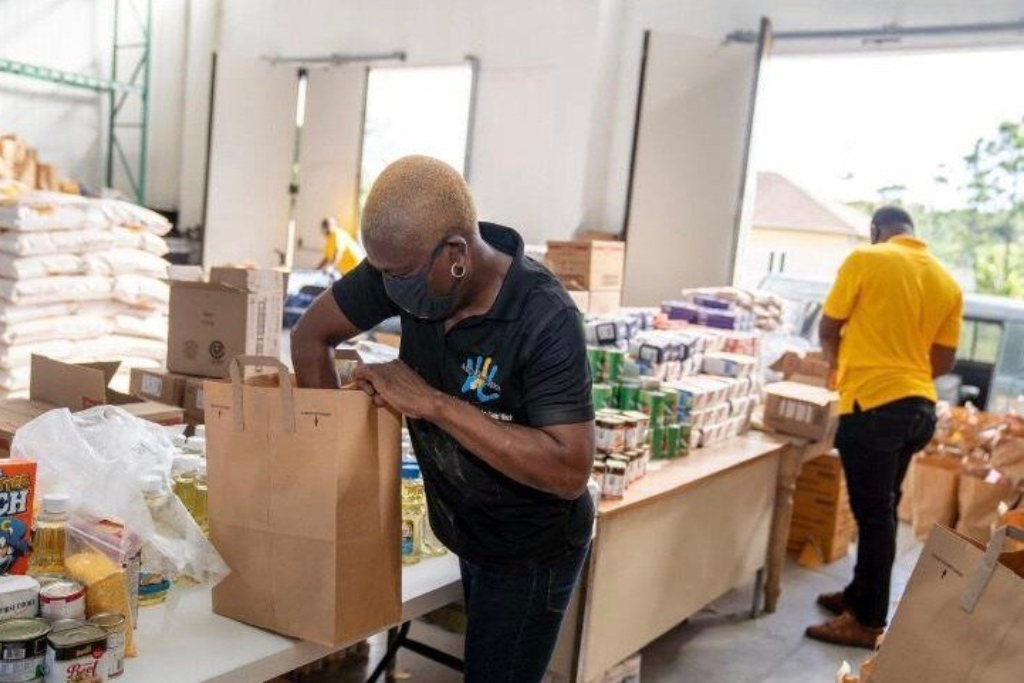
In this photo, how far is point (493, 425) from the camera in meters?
1.40

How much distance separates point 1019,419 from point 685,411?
7.89 ft

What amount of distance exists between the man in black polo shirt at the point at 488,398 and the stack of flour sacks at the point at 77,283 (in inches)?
131

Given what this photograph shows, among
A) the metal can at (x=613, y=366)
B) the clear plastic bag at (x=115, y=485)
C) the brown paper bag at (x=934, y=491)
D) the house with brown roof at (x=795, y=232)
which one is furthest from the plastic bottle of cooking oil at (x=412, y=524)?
the house with brown roof at (x=795, y=232)

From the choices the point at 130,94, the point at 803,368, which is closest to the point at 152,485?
the point at 803,368

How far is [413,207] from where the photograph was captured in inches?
52.7

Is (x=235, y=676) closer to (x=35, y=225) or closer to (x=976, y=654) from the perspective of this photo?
(x=976, y=654)

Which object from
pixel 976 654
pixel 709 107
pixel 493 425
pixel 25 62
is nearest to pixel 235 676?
pixel 493 425

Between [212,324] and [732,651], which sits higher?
[212,324]

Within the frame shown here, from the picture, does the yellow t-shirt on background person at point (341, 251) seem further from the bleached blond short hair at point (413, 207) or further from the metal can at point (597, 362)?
the bleached blond short hair at point (413, 207)

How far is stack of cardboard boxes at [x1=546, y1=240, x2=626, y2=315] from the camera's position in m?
4.22

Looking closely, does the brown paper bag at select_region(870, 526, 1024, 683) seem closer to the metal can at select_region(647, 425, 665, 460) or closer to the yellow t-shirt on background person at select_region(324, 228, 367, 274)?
the metal can at select_region(647, 425, 665, 460)

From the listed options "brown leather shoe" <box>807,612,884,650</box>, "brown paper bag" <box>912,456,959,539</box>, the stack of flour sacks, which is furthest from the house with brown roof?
the stack of flour sacks

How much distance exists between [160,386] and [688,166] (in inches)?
175

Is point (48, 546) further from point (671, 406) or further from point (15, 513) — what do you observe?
point (671, 406)
